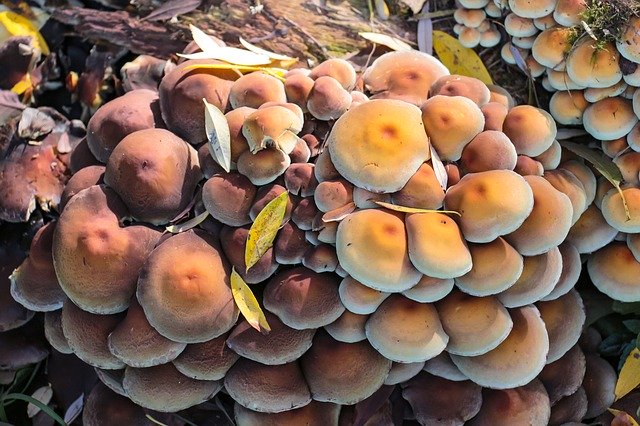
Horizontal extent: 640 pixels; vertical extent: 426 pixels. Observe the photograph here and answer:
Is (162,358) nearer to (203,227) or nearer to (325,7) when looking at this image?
(203,227)

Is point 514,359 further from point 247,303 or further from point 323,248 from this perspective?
point 247,303

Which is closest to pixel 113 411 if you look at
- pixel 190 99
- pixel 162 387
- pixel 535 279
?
pixel 162 387

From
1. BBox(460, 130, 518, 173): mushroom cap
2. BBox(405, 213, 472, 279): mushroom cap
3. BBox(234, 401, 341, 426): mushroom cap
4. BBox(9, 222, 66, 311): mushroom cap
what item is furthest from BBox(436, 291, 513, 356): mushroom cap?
BBox(9, 222, 66, 311): mushroom cap

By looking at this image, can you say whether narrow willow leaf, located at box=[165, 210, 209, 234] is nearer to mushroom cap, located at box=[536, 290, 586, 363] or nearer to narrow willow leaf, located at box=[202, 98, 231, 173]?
narrow willow leaf, located at box=[202, 98, 231, 173]

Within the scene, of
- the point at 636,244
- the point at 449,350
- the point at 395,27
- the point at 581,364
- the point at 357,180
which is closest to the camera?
the point at 357,180

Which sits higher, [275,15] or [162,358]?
[275,15]

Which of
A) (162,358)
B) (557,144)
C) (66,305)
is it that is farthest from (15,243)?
(557,144)

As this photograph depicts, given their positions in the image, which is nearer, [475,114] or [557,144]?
[475,114]
